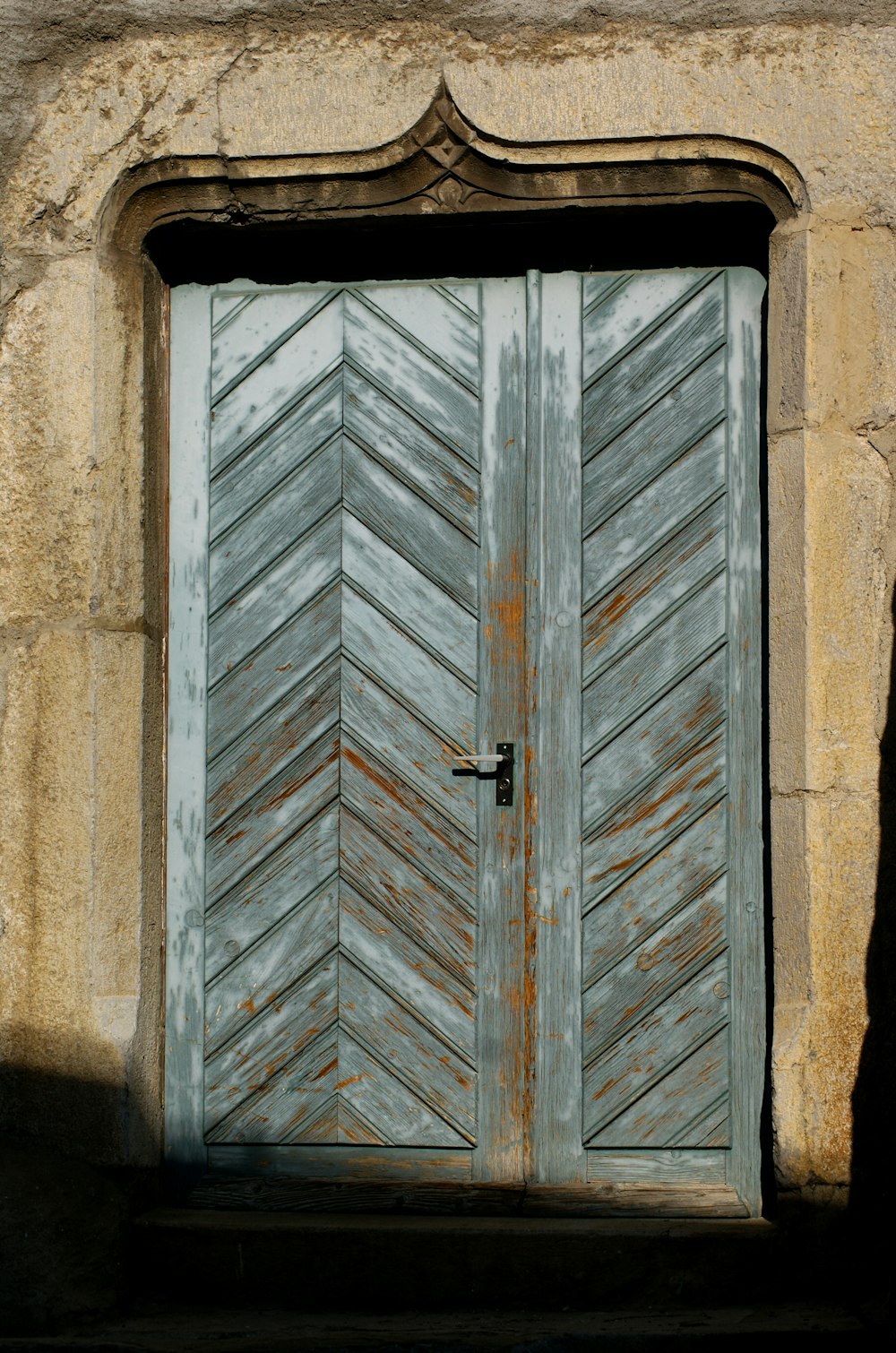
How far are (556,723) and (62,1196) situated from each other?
1.57 metres

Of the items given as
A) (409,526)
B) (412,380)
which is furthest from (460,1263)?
(412,380)

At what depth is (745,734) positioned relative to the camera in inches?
132

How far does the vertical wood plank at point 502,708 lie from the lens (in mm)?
3375

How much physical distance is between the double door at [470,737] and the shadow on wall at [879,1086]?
30cm

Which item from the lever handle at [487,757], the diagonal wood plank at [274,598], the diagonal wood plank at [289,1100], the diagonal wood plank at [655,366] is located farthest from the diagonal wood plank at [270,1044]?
the diagonal wood plank at [655,366]

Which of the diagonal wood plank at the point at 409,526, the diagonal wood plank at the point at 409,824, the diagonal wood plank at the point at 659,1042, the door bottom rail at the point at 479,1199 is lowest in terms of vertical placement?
the door bottom rail at the point at 479,1199

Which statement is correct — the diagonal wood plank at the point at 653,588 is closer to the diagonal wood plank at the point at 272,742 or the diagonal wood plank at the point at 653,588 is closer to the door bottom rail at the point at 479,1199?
the diagonal wood plank at the point at 272,742

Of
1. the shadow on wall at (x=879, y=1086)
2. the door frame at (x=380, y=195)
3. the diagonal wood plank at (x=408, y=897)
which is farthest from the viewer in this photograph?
the diagonal wood plank at (x=408, y=897)

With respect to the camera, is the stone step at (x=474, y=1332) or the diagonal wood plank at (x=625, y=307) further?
the diagonal wood plank at (x=625, y=307)

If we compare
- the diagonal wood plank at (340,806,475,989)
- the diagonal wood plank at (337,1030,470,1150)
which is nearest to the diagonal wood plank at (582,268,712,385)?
the diagonal wood plank at (340,806,475,989)

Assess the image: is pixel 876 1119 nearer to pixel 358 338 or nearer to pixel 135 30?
pixel 358 338

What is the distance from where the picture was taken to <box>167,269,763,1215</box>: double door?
3.36 metres

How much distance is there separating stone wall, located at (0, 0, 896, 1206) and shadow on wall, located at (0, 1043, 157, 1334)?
0.5 inches

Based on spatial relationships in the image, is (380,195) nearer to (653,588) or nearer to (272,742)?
(653,588)
